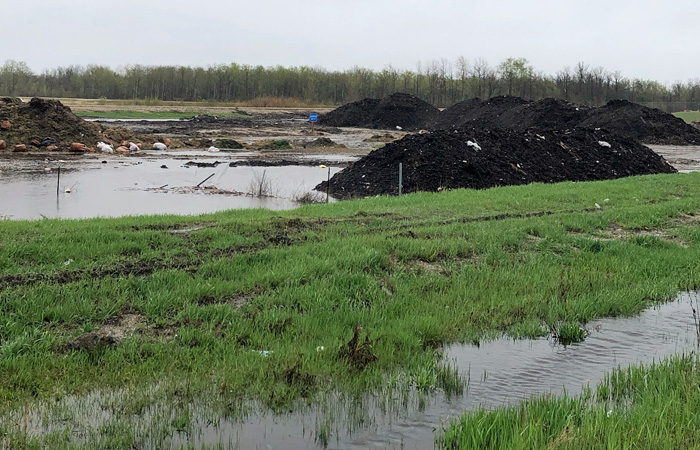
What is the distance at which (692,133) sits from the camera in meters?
53.9

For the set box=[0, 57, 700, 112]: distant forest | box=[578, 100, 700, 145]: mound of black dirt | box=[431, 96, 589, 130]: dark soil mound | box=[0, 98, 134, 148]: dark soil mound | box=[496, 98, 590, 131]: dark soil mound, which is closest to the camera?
box=[0, 98, 134, 148]: dark soil mound

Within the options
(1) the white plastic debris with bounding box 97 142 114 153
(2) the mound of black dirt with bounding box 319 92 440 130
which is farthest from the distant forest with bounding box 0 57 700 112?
(1) the white plastic debris with bounding box 97 142 114 153

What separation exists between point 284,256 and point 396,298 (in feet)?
6.97

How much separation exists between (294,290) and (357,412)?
2.96 metres

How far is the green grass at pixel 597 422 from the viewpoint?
14.1 feet

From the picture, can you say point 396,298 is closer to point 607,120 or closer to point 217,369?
point 217,369

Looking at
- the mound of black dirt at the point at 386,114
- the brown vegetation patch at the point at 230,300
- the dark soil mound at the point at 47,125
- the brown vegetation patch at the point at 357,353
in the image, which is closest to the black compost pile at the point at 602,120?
the mound of black dirt at the point at 386,114

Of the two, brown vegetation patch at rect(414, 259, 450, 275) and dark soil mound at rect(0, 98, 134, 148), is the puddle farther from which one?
dark soil mound at rect(0, 98, 134, 148)

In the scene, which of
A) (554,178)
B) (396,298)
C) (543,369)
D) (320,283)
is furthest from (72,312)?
(554,178)

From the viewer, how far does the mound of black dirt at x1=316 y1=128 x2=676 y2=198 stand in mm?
21391

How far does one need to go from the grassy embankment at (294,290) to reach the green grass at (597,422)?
1.19m

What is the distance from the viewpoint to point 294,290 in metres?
7.98

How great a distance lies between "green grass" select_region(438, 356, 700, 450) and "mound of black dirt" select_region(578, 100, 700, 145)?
163 ft

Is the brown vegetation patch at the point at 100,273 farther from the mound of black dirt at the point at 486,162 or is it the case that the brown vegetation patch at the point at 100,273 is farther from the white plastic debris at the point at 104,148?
the white plastic debris at the point at 104,148
